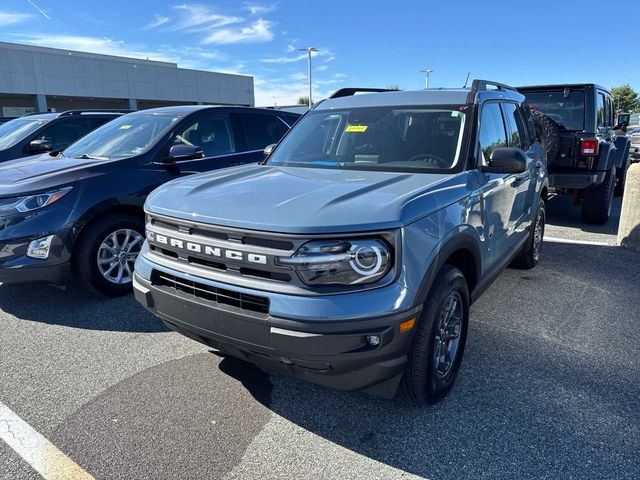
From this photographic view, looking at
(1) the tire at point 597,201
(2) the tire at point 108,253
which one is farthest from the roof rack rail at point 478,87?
(1) the tire at point 597,201

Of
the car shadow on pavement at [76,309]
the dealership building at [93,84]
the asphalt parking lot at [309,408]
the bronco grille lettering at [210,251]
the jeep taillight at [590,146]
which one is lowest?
the asphalt parking lot at [309,408]

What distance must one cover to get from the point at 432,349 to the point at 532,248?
3.28 m

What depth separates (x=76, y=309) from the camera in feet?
14.0

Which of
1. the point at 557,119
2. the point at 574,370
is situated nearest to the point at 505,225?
the point at 574,370

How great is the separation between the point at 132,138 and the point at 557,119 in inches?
252

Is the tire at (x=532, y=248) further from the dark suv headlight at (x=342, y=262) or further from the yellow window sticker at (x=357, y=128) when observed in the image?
the dark suv headlight at (x=342, y=262)

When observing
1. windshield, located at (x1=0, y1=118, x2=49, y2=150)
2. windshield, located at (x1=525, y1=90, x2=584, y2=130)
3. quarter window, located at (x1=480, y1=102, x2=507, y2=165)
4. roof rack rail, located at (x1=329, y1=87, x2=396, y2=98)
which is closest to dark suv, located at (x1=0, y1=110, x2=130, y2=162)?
windshield, located at (x1=0, y1=118, x2=49, y2=150)

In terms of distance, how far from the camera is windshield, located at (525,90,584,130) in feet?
24.1

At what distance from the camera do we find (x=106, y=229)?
14.2ft

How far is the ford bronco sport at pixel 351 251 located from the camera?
2172 millimetres

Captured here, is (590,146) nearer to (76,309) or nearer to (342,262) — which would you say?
(342,262)

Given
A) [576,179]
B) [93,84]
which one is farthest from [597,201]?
[93,84]

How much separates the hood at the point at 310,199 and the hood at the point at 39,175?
5.45 ft

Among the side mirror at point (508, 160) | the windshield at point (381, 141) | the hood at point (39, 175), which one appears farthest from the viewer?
the hood at point (39, 175)
